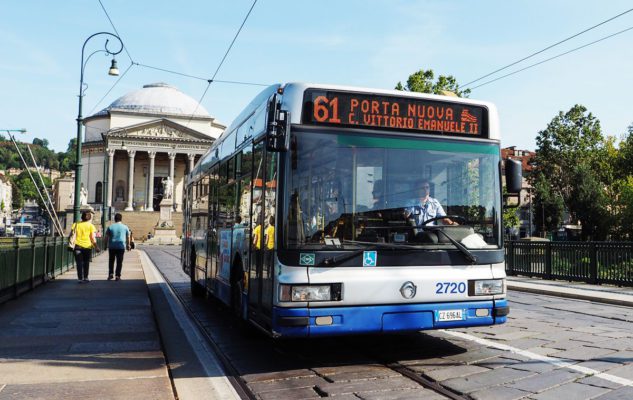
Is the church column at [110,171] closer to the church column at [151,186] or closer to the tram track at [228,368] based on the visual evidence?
the church column at [151,186]

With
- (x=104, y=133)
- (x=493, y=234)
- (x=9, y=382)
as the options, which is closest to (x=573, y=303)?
(x=493, y=234)

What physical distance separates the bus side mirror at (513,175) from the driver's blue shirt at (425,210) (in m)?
0.84

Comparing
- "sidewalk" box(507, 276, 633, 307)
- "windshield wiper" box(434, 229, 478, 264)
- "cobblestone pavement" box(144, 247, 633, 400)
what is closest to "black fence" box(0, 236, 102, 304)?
"cobblestone pavement" box(144, 247, 633, 400)

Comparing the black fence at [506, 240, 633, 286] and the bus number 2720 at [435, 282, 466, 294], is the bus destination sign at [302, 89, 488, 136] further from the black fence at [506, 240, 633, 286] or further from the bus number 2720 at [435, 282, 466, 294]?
the black fence at [506, 240, 633, 286]

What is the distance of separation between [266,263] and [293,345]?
1.59 meters

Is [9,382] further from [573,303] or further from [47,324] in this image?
[573,303]

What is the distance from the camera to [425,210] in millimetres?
5949

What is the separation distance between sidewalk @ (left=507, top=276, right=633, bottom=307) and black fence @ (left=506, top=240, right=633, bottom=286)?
0.32m

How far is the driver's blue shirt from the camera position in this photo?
592 cm

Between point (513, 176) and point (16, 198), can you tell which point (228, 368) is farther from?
point (16, 198)

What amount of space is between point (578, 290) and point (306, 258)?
10.3 metres

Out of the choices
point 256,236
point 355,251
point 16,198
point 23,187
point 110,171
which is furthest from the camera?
point 16,198

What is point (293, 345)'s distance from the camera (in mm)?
7254

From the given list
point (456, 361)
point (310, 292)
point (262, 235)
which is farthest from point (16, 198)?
point (456, 361)
